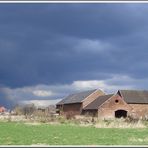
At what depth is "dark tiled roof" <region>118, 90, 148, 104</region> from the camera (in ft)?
213

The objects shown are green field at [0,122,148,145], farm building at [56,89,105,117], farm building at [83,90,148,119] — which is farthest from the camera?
farm building at [56,89,105,117]

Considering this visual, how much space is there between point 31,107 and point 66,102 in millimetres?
10032

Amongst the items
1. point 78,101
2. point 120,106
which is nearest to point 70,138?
point 120,106

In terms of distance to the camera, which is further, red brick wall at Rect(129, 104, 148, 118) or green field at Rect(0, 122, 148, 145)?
red brick wall at Rect(129, 104, 148, 118)

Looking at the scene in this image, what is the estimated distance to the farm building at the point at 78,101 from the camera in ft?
218

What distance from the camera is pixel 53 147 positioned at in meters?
13.7

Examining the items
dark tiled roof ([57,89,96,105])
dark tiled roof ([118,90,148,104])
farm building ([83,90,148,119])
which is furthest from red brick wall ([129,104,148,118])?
dark tiled roof ([57,89,96,105])

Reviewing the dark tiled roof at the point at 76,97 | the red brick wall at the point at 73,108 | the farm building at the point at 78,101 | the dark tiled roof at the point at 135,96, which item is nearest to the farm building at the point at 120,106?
the dark tiled roof at the point at 135,96

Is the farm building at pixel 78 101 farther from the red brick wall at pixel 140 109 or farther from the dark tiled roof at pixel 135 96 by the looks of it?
the red brick wall at pixel 140 109

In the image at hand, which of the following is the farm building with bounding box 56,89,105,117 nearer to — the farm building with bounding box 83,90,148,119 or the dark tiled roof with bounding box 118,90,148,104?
the farm building with bounding box 83,90,148,119

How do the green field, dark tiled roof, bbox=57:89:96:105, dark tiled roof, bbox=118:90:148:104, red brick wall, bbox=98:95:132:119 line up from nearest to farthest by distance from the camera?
1. the green field
2. red brick wall, bbox=98:95:132:119
3. dark tiled roof, bbox=118:90:148:104
4. dark tiled roof, bbox=57:89:96:105

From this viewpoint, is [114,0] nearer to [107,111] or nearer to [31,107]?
[107,111]

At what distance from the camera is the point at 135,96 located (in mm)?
66438

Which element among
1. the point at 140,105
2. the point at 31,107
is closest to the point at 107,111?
the point at 140,105
